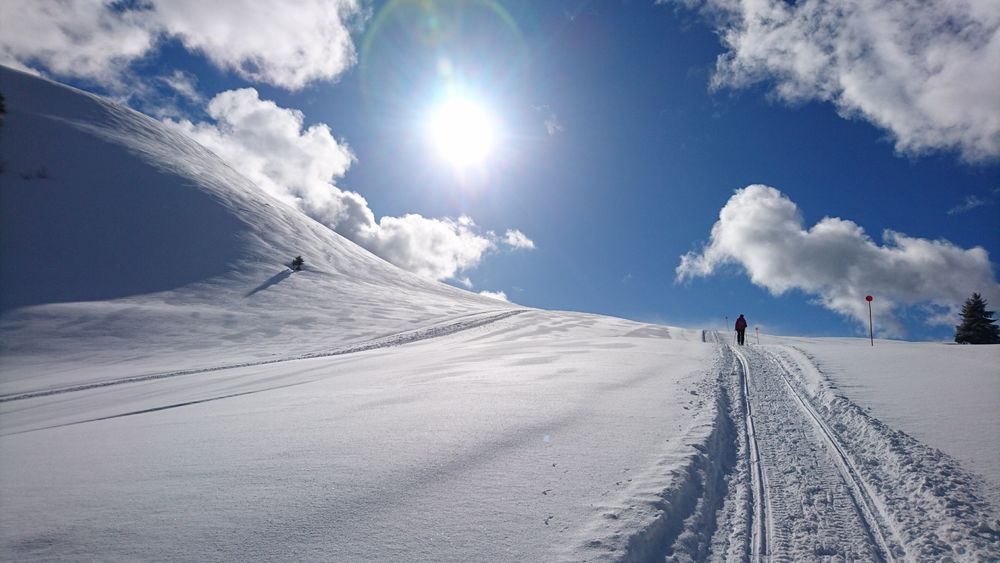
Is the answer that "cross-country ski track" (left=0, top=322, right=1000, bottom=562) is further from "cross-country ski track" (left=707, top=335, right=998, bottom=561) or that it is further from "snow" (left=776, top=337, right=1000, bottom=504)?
"snow" (left=776, top=337, right=1000, bottom=504)

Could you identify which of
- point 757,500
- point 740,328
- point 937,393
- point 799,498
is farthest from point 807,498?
point 740,328

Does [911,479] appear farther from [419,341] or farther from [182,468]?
[419,341]

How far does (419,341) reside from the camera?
97.5 feet

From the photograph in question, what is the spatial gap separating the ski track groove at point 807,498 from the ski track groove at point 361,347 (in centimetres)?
2124

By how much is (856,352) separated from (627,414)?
13529 mm

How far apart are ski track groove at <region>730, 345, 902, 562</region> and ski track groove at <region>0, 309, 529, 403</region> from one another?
2124 centimetres

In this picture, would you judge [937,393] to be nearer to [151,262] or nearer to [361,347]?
[361,347]

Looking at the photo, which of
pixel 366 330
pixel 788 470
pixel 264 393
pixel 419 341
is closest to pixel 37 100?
pixel 366 330

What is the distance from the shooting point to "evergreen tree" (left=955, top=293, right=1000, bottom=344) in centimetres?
2930

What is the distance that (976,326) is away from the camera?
29922 mm

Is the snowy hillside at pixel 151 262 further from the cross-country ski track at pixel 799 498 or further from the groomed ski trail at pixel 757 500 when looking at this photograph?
the groomed ski trail at pixel 757 500

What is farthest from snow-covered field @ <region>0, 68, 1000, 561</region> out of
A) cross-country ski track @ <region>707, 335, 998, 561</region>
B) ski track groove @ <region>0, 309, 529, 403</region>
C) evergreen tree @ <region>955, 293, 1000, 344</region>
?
evergreen tree @ <region>955, 293, 1000, 344</region>

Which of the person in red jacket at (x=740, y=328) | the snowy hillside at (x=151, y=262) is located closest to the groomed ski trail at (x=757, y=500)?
the person in red jacket at (x=740, y=328)

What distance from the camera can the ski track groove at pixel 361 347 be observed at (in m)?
17.2
